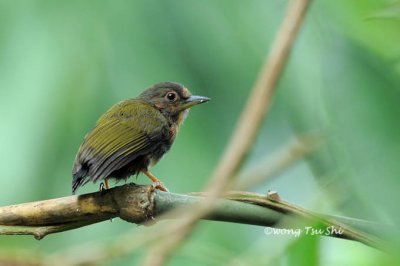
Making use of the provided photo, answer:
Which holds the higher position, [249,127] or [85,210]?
[85,210]

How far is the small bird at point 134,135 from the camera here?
2691mm

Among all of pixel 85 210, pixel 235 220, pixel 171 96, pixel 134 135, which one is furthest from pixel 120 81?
pixel 235 220

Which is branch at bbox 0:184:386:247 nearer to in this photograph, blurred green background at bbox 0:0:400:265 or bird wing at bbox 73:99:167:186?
blurred green background at bbox 0:0:400:265

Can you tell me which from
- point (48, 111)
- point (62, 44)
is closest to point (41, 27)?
point (62, 44)

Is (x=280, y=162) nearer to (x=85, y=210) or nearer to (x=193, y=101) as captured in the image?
(x=85, y=210)

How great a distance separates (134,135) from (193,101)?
354mm

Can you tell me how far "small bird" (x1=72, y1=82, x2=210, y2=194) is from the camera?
8.83ft

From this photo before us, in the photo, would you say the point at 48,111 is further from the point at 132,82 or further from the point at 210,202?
the point at 210,202

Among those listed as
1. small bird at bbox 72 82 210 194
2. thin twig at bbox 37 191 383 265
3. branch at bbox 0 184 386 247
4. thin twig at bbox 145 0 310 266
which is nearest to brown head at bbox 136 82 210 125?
small bird at bbox 72 82 210 194

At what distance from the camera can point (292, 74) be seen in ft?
5.52

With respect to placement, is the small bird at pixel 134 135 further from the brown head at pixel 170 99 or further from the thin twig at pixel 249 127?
the thin twig at pixel 249 127

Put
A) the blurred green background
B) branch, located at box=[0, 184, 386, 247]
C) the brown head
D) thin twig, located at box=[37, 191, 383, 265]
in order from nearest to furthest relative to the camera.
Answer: thin twig, located at box=[37, 191, 383, 265] → branch, located at box=[0, 184, 386, 247] → the blurred green background → the brown head

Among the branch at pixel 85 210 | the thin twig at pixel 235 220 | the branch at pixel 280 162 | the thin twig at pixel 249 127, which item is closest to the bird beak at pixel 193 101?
the branch at pixel 85 210

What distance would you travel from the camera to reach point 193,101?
3.21 m
